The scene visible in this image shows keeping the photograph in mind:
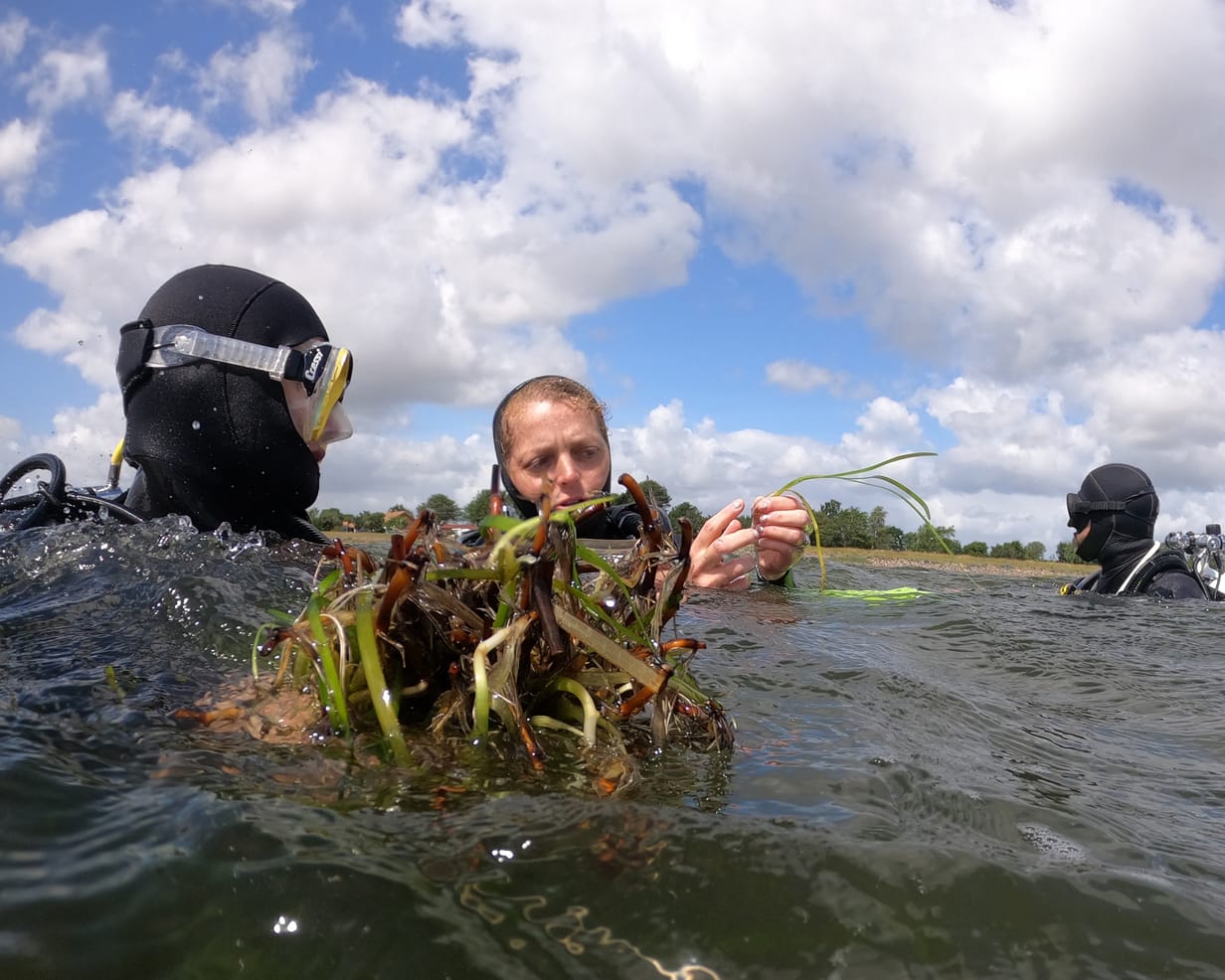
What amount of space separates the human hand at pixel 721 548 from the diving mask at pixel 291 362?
81.7 inches

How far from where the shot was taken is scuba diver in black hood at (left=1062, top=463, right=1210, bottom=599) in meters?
9.20

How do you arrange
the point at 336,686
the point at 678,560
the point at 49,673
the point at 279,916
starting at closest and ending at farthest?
the point at 279,916 < the point at 336,686 < the point at 678,560 < the point at 49,673

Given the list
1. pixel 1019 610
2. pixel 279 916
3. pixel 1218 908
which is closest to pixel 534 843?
pixel 279 916

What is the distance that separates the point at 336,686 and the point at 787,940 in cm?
91

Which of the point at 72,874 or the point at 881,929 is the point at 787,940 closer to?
the point at 881,929

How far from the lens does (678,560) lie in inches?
67.4

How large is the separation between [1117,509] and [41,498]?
10.4 m

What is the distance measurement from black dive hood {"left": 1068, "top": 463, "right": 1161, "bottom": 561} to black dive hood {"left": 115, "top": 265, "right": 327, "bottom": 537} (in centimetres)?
907

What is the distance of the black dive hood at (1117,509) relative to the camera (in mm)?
9609

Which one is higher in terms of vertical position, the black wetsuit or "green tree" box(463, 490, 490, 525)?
"green tree" box(463, 490, 490, 525)

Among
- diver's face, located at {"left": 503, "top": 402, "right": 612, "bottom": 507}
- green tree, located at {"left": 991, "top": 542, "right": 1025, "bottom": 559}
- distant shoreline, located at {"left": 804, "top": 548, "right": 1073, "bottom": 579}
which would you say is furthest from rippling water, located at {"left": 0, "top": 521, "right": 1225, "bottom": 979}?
green tree, located at {"left": 991, "top": 542, "right": 1025, "bottom": 559}

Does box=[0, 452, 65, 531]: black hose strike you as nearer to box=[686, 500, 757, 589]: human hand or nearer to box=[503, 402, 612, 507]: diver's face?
box=[503, 402, 612, 507]: diver's face

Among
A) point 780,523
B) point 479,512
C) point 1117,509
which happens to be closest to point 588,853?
point 479,512

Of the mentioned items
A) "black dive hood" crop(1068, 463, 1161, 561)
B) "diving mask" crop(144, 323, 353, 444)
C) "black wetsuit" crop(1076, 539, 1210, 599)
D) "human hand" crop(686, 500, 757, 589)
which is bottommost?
"black wetsuit" crop(1076, 539, 1210, 599)
